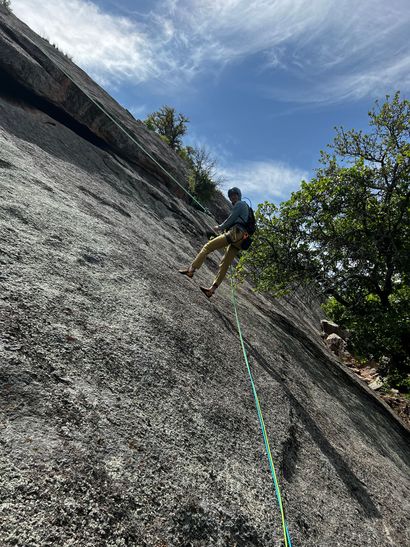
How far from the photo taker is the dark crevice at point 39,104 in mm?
12461

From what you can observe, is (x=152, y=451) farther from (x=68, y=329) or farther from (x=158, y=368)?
(x=68, y=329)

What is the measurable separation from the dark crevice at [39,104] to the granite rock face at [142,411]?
3017mm

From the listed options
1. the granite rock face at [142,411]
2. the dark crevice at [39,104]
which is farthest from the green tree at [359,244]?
the dark crevice at [39,104]

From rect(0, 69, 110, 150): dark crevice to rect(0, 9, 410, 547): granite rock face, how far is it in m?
3.02

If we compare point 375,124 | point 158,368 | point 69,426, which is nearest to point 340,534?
point 158,368

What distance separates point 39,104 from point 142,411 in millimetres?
13974

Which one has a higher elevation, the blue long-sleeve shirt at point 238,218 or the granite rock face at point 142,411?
the blue long-sleeve shirt at point 238,218

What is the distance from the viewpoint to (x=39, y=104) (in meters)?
13.7

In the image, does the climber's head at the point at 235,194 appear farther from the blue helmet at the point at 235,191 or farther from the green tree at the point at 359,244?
the green tree at the point at 359,244

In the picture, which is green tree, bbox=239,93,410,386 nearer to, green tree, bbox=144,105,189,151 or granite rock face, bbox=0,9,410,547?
granite rock face, bbox=0,9,410,547

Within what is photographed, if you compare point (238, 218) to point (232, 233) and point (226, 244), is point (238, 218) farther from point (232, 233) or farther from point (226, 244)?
point (226, 244)

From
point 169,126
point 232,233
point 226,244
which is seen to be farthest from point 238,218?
point 169,126

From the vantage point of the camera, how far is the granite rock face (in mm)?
2867

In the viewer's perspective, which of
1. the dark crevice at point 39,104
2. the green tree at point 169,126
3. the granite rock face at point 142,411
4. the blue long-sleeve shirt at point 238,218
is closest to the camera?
the granite rock face at point 142,411
